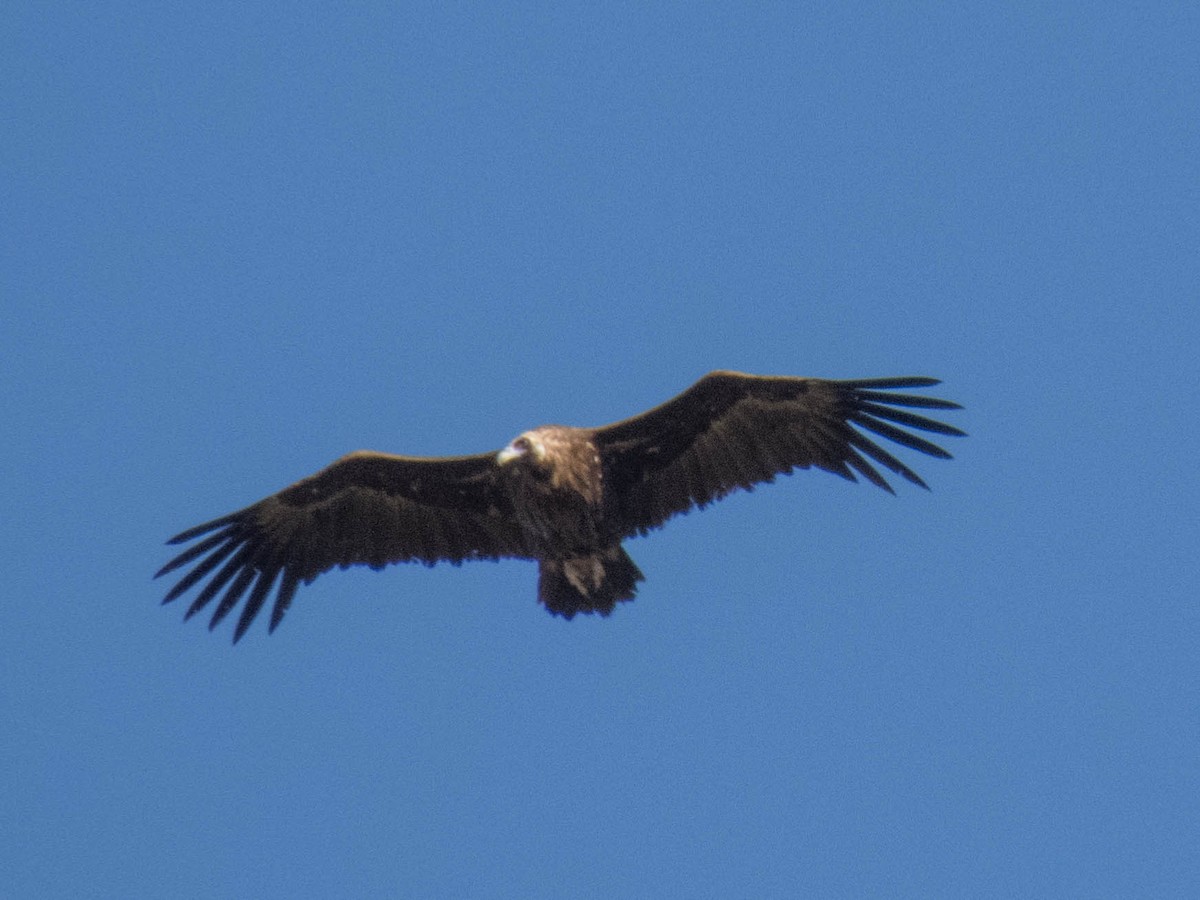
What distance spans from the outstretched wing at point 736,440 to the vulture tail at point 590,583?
39 centimetres

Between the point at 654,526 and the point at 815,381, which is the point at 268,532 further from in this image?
the point at 815,381

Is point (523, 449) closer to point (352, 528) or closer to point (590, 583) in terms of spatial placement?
point (590, 583)

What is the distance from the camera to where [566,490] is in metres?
14.5

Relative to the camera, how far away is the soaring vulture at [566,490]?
47.6ft

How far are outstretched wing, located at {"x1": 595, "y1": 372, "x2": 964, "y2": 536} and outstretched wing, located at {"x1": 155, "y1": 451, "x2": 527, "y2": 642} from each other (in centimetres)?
121

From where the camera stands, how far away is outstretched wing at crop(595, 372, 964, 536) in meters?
14.5

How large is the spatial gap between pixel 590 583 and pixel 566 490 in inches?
32.0

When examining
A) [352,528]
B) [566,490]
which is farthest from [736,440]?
[352,528]

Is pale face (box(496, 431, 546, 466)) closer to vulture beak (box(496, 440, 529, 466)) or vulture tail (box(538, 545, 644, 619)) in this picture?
vulture beak (box(496, 440, 529, 466))

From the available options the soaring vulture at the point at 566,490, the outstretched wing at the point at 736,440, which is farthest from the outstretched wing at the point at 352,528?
the outstretched wing at the point at 736,440

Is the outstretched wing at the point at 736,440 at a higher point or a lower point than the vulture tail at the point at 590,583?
higher

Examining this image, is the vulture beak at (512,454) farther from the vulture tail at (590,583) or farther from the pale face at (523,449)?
the vulture tail at (590,583)

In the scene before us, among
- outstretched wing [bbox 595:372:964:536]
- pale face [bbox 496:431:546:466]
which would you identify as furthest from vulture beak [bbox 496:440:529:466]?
outstretched wing [bbox 595:372:964:536]

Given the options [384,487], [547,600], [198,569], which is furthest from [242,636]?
[547,600]
